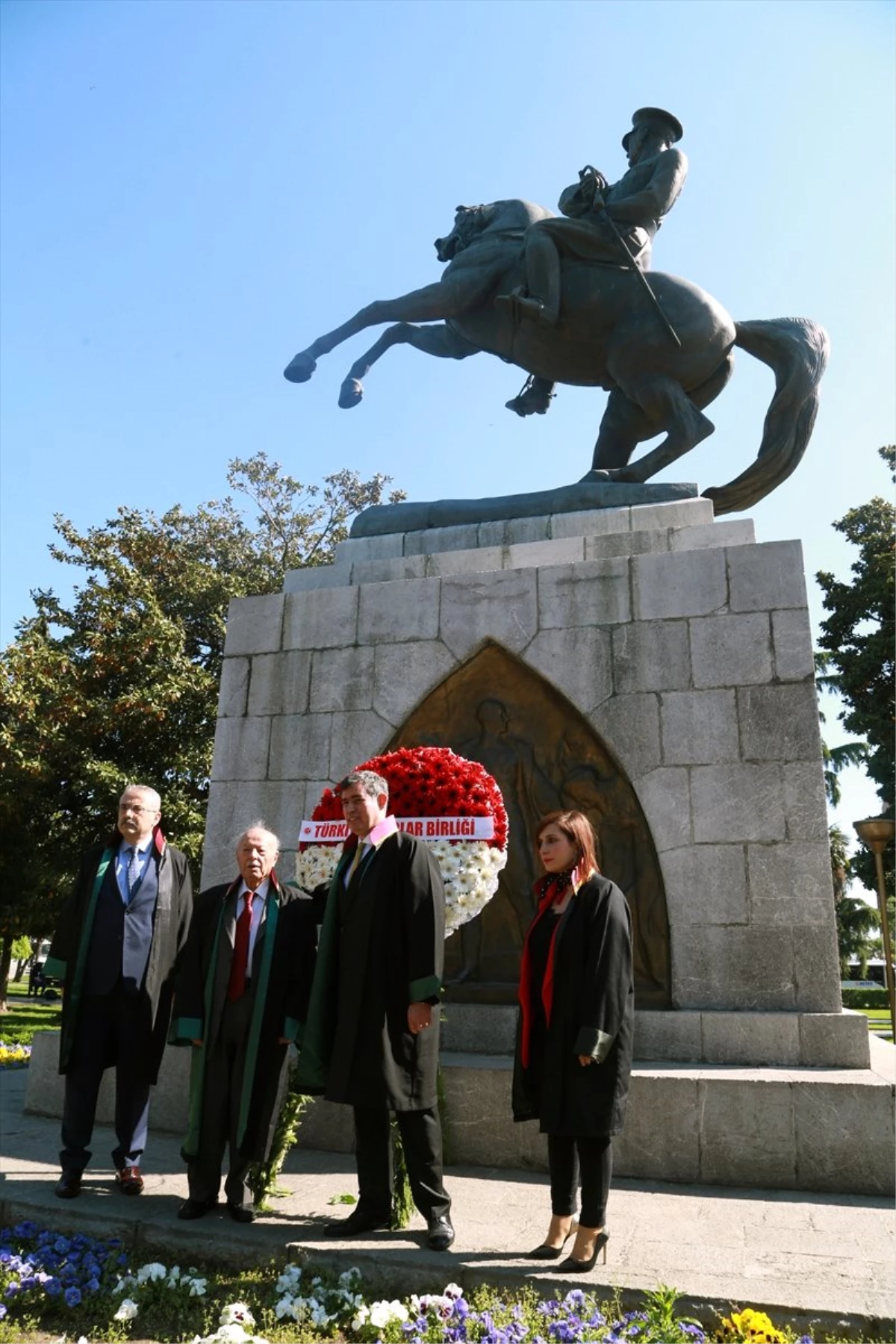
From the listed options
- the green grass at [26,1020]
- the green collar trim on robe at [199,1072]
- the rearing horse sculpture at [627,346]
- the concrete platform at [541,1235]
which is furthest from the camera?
the green grass at [26,1020]

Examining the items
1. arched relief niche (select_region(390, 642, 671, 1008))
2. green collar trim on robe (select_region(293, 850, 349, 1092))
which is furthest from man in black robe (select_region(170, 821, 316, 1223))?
arched relief niche (select_region(390, 642, 671, 1008))

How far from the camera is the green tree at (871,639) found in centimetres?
2038

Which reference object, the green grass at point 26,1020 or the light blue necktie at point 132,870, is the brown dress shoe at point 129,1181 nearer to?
the light blue necktie at point 132,870

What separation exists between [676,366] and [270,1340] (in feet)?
22.1

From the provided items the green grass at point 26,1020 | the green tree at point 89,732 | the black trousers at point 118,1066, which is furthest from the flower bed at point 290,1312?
the green tree at point 89,732

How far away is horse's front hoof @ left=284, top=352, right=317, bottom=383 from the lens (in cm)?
823

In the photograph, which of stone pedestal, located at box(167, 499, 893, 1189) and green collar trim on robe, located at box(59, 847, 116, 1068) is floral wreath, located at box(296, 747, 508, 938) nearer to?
green collar trim on robe, located at box(59, 847, 116, 1068)

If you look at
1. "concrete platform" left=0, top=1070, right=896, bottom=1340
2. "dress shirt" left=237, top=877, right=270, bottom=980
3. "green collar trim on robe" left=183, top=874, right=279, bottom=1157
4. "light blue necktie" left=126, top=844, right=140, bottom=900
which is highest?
"light blue necktie" left=126, top=844, right=140, bottom=900

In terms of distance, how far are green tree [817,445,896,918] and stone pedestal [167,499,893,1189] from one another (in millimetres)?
14555

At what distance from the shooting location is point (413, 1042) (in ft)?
12.6

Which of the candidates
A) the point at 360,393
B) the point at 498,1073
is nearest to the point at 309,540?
the point at 360,393

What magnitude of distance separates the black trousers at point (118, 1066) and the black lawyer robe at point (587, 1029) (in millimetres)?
1941

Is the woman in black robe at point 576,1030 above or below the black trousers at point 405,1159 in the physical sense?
above

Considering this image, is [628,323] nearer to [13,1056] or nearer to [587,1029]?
[587,1029]
